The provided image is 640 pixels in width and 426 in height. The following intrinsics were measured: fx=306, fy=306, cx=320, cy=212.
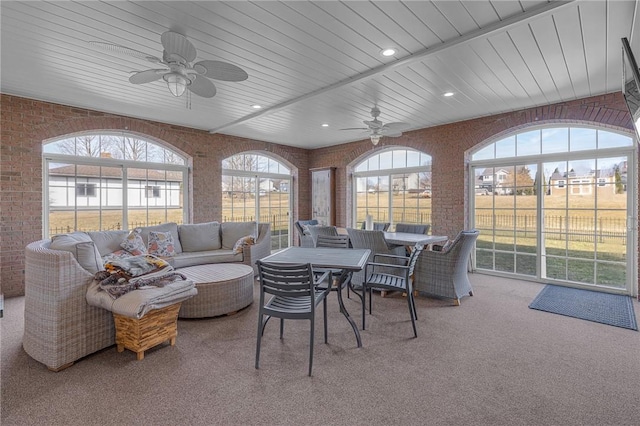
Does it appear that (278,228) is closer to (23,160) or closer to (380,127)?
(380,127)

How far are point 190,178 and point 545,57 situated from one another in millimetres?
5706

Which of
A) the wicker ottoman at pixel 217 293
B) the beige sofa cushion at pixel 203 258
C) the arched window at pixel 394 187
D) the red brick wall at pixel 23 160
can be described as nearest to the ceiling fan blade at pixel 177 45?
the wicker ottoman at pixel 217 293

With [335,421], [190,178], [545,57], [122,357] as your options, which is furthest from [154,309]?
[545,57]

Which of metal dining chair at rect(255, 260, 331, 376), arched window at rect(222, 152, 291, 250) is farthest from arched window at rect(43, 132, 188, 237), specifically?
metal dining chair at rect(255, 260, 331, 376)

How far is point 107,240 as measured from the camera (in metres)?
4.14

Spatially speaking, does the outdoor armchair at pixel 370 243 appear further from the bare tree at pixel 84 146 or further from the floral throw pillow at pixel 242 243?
the bare tree at pixel 84 146

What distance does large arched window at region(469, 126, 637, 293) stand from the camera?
14.1ft

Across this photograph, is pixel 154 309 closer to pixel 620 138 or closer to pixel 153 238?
pixel 153 238

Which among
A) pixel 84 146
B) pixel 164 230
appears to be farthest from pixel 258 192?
pixel 84 146

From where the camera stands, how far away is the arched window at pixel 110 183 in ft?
15.3

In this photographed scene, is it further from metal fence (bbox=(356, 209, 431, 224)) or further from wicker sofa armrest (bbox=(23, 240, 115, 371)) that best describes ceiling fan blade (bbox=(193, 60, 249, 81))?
metal fence (bbox=(356, 209, 431, 224))

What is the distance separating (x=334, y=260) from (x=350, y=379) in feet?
3.16

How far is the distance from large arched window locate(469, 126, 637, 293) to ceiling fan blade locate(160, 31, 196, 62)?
4879mm

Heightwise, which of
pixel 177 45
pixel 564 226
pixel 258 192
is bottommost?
pixel 564 226
